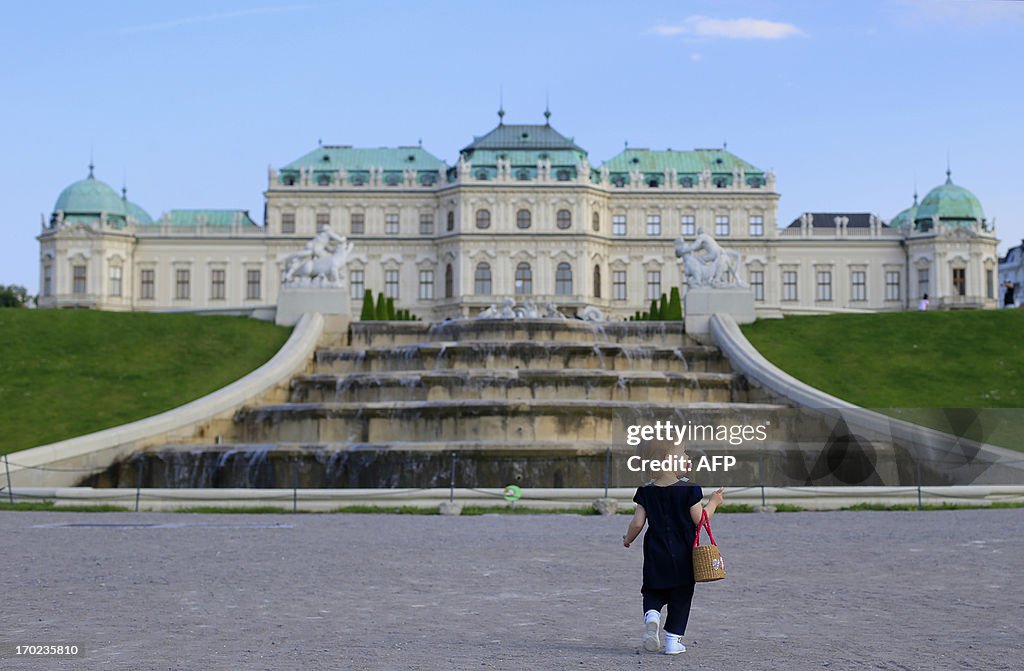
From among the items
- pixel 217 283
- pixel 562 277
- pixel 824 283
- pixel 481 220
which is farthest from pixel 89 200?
pixel 824 283

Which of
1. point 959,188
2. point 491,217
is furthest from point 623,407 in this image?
point 959,188

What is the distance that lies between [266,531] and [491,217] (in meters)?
78.8

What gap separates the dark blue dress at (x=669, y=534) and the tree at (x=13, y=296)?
122232 mm

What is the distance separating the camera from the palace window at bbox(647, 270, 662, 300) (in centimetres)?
9844

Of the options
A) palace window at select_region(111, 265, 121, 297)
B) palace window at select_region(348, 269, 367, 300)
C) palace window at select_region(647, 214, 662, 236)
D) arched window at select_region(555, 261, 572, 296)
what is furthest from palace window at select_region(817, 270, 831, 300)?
palace window at select_region(111, 265, 121, 297)

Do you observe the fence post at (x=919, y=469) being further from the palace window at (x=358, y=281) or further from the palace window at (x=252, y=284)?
the palace window at (x=252, y=284)

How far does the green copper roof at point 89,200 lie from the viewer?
3931 inches

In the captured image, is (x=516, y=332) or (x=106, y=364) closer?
(x=106, y=364)

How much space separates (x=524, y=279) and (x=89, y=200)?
35.6 metres

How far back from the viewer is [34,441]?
26266mm

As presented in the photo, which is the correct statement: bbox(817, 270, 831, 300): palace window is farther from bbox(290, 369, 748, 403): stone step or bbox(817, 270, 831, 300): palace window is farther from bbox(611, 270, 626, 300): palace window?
bbox(290, 369, 748, 403): stone step

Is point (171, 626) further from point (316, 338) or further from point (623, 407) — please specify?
point (316, 338)

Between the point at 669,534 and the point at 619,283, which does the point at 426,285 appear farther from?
the point at 669,534

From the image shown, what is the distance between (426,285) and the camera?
98.6 meters
